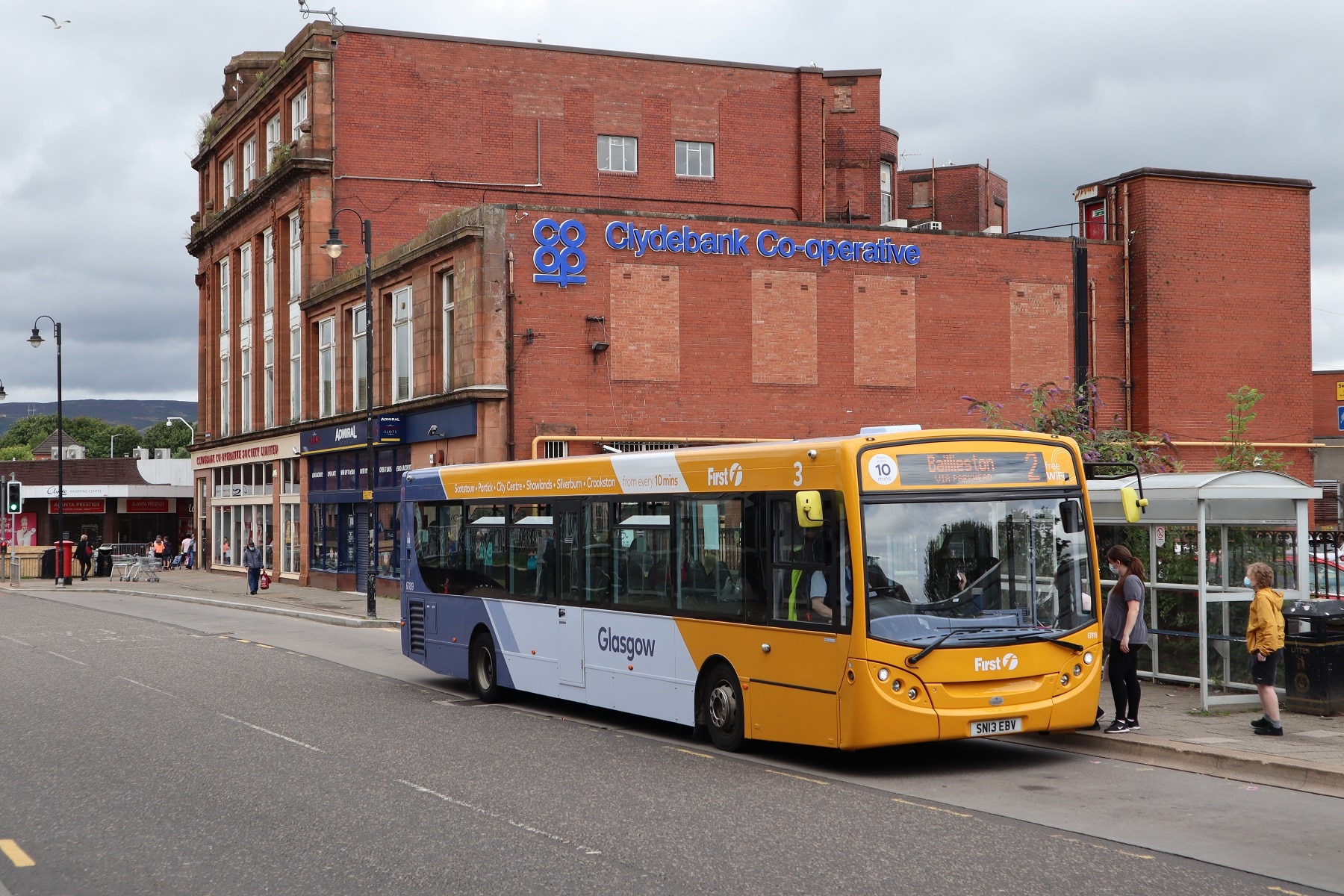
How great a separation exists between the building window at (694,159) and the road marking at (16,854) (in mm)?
36757

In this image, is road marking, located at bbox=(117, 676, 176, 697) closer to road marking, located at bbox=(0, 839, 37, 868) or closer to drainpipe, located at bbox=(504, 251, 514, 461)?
road marking, located at bbox=(0, 839, 37, 868)

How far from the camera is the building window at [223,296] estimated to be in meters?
54.9

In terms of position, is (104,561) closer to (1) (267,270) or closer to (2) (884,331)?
(1) (267,270)

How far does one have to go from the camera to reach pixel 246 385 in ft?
174

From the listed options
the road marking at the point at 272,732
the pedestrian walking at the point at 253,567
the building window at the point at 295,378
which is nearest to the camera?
the road marking at the point at 272,732

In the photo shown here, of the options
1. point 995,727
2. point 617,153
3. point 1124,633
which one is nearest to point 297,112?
point 617,153

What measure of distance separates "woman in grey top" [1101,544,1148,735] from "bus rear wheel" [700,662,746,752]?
130 inches

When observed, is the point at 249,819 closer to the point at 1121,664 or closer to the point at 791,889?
the point at 791,889

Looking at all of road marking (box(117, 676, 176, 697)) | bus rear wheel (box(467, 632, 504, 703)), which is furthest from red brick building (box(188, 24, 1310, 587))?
bus rear wheel (box(467, 632, 504, 703))

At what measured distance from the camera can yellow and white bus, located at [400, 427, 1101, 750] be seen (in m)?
11.0

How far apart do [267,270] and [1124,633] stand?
4227 centimetres

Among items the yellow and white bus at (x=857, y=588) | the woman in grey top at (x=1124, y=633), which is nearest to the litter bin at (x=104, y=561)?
the yellow and white bus at (x=857, y=588)

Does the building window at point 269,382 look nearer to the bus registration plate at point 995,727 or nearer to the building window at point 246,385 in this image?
the building window at point 246,385

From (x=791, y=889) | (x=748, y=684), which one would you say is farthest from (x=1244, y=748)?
(x=791, y=889)
